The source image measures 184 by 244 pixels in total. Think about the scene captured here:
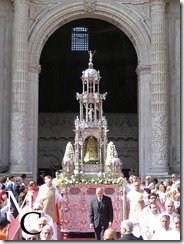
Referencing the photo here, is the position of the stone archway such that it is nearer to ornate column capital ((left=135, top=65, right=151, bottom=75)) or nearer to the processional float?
ornate column capital ((left=135, top=65, right=151, bottom=75))

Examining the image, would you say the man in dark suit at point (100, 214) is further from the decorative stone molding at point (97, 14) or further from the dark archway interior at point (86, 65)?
the dark archway interior at point (86, 65)

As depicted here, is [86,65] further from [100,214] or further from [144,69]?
[100,214]

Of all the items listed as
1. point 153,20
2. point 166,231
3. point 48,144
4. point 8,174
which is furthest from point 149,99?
point 166,231

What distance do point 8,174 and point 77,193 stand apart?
8845 mm

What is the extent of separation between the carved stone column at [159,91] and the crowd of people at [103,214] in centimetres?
646

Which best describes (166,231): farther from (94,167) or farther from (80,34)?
(80,34)

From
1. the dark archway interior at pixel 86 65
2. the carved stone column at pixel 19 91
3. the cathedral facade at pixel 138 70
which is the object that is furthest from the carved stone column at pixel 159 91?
the dark archway interior at pixel 86 65

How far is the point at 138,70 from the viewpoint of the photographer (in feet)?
89.8

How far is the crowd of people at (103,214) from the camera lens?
9.26 metres

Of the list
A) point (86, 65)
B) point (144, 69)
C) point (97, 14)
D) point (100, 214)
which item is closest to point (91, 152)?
point (144, 69)

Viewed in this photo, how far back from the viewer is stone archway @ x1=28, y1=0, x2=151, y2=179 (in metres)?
26.8

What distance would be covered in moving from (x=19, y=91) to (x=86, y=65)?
13.5 meters

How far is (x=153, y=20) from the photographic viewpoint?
26.7 m

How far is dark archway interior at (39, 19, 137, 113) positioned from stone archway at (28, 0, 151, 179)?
1059 centimetres
